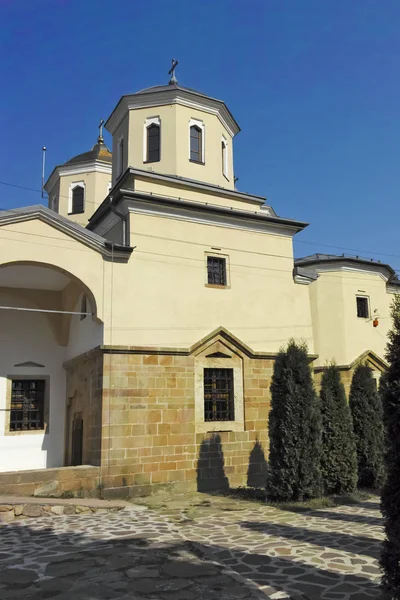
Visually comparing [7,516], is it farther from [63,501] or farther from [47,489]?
[47,489]

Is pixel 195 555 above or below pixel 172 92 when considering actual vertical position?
below

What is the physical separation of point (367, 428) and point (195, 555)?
23.4ft

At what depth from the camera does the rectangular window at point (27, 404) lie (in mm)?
14195

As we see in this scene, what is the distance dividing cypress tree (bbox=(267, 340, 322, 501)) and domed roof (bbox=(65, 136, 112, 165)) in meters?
14.7

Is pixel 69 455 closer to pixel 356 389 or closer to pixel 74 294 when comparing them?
pixel 74 294

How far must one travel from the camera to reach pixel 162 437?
1182 cm

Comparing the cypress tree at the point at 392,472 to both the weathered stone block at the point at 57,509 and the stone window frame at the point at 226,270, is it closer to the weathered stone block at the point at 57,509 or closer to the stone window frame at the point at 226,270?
the weathered stone block at the point at 57,509

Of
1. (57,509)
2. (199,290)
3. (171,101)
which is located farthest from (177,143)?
(57,509)

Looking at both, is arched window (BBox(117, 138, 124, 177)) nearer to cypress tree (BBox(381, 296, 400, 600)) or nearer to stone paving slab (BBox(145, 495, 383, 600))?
stone paving slab (BBox(145, 495, 383, 600))

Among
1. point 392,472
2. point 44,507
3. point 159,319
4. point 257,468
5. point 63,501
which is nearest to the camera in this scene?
point 392,472

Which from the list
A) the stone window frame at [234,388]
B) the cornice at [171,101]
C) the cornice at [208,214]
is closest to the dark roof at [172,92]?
the cornice at [171,101]

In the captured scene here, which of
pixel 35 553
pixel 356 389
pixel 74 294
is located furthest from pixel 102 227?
pixel 35 553

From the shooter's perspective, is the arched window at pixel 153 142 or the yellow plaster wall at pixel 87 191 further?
the yellow plaster wall at pixel 87 191

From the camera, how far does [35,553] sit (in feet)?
22.1
